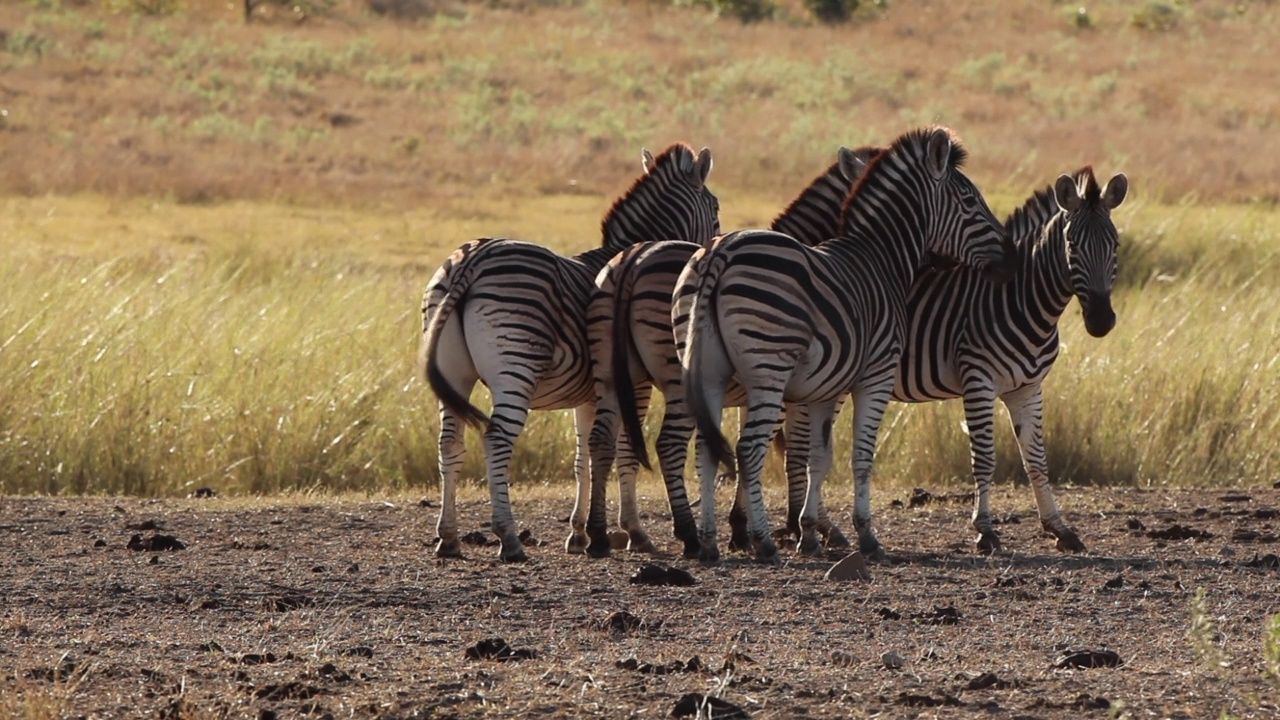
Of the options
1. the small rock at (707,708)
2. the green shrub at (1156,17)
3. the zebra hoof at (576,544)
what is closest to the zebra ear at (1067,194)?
the zebra hoof at (576,544)

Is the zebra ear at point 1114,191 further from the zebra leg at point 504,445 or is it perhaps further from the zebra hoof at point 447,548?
the zebra hoof at point 447,548

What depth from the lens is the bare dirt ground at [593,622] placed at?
492 centimetres

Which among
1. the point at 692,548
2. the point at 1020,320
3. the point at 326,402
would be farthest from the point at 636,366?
the point at 326,402

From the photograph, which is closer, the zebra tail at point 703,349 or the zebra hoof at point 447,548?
the zebra tail at point 703,349

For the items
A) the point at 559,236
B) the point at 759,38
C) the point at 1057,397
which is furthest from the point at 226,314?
the point at 759,38

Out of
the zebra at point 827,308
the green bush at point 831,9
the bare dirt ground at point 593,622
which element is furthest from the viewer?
the green bush at point 831,9

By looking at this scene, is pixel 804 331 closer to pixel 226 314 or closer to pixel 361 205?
pixel 226 314

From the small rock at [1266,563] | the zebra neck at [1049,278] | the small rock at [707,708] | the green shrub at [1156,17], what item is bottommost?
the small rock at [1266,563]

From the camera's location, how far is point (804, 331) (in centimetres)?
725

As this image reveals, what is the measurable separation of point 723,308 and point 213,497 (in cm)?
389

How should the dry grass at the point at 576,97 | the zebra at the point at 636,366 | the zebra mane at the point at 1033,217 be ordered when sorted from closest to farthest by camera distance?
1. the zebra at the point at 636,366
2. the zebra mane at the point at 1033,217
3. the dry grass at the point at 576,97

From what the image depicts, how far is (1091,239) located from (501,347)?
2.66 metres

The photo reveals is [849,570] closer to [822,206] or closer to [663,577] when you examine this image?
[663,577]

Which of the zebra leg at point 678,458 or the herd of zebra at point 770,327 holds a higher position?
the herd of zebra at point 770,327
